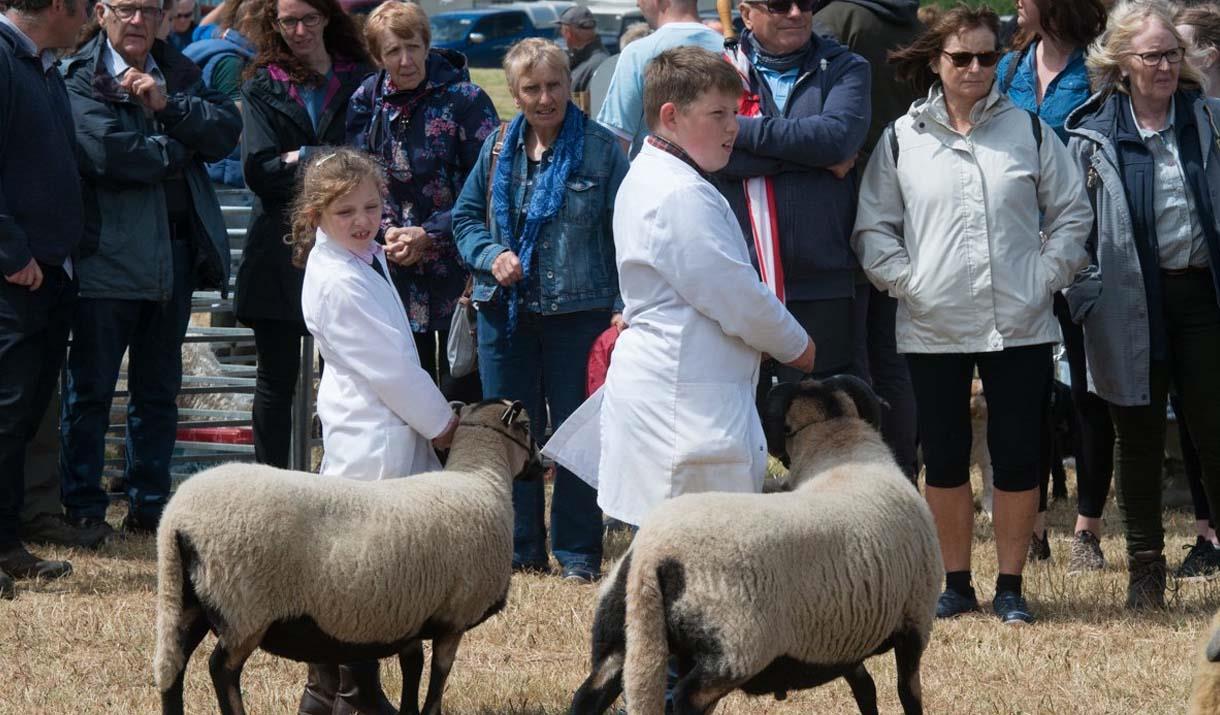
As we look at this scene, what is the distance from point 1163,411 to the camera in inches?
239

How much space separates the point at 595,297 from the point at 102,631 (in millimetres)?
2314

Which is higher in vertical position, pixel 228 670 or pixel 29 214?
pixel 29 214

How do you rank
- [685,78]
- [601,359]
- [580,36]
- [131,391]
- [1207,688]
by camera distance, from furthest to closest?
[580,36] < [131,391] < [601,359] < [685,78] < [1207,688]

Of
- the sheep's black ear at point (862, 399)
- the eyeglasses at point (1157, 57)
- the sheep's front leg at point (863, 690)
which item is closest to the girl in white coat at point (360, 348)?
the sheep's black ear at point (862, 399)

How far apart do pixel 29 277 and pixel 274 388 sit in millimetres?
1450

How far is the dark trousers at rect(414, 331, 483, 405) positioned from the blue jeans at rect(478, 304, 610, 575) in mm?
225

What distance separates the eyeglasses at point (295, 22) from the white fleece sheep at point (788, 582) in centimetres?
356

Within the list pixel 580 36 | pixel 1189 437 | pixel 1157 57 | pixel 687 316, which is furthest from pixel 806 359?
pixel 580 36

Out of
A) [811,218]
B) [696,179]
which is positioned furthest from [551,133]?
[696,179]

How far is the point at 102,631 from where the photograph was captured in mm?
5738

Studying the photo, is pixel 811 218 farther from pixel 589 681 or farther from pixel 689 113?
pixel 589 681

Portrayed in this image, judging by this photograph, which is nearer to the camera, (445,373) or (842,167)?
(842,167)

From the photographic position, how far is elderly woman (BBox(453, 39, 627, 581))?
20.8ft

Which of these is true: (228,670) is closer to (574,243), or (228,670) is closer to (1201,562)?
(574,243)
